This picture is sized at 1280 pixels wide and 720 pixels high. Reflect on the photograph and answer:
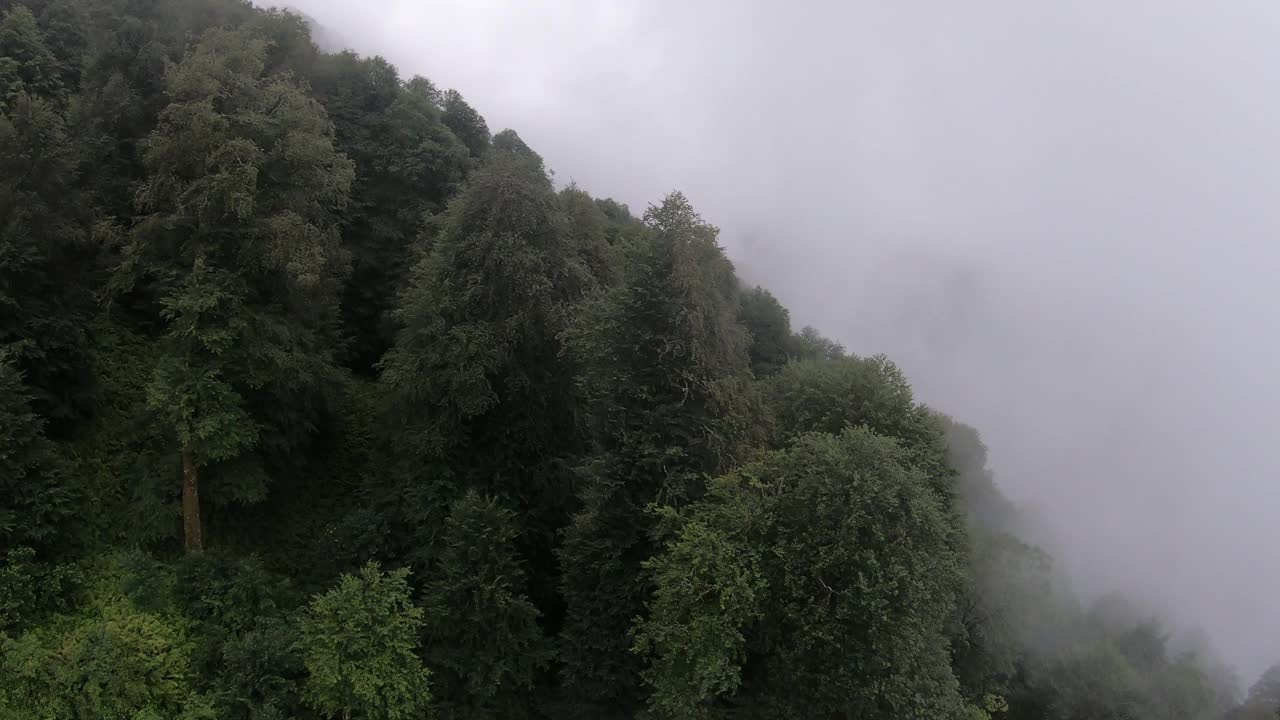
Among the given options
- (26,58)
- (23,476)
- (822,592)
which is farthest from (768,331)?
(26,58)

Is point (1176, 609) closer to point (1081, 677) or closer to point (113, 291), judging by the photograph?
point (1081, 677)

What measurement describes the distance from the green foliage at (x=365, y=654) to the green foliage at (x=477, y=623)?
100cm

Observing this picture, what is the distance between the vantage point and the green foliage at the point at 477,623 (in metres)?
18.3

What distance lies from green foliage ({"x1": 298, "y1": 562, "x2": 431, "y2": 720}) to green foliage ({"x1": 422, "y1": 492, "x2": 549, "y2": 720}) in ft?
3.28

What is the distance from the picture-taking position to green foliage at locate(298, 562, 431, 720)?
16312mm

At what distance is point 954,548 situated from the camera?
20.6 meters

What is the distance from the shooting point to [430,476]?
840 inches

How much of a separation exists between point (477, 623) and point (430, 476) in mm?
5026

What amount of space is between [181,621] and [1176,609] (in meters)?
108

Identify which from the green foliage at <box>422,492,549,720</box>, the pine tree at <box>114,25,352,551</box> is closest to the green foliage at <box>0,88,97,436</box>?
the pine tree at <box>114,25,352,551</box>

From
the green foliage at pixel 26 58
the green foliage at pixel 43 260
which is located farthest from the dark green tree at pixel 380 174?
the green foliage at pixel 26 58

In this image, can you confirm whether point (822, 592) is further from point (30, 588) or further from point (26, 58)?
point (26, 58)

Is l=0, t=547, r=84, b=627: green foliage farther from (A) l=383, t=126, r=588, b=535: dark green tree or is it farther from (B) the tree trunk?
(A) l=383, t=126, r=588, b=535: dark green tree

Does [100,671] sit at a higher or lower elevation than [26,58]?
lower
